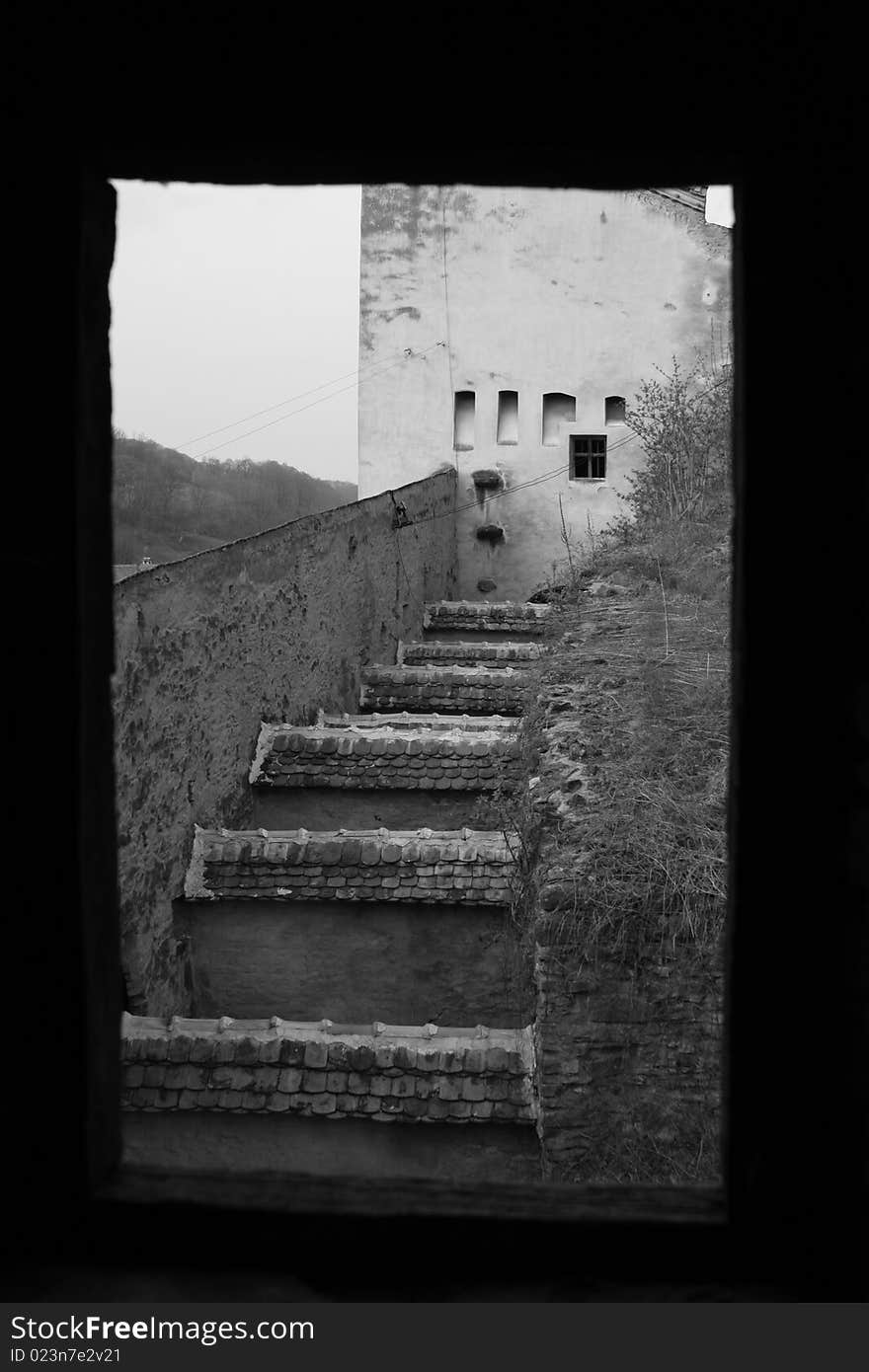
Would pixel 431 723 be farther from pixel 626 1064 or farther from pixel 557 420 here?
pixel 557 420

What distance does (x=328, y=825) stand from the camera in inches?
326

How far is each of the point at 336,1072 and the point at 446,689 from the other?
545cm

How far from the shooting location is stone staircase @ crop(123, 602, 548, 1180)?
5.09 meters

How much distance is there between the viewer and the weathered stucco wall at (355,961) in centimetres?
652

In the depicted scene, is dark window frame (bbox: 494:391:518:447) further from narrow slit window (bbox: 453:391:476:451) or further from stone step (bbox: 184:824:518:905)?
stone step (bbox: 184:824:518:905)

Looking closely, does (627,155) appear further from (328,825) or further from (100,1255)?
(328,825)

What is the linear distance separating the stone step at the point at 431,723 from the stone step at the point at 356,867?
1.54 m

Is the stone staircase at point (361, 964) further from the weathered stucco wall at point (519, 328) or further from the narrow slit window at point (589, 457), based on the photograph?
the narrow slit window at point (589, 457)

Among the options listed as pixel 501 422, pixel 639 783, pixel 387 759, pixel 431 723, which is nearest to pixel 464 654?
pixel 431 723

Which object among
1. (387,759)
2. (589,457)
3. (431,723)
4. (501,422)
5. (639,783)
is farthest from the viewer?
(589,457)

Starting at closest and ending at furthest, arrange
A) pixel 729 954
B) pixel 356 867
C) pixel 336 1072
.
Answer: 1. pixel 729 954
2. pixel 336 1072
3. pixel 356 867

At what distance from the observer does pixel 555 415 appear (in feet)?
61.8
